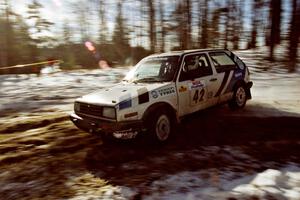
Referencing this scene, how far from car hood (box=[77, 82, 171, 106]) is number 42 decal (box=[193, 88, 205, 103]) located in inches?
32.8

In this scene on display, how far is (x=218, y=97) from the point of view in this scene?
7.60 metres

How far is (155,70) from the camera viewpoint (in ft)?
22.5

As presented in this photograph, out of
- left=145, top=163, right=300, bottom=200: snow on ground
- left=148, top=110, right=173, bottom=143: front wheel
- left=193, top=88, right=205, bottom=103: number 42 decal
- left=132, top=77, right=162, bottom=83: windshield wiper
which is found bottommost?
left=145, top=163, right=300, bottom=200: snow on ground

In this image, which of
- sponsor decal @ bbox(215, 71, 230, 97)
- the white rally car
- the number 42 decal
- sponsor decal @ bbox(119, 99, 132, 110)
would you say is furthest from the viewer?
sponsor decal @ bbox(215, 71, 230, 97)

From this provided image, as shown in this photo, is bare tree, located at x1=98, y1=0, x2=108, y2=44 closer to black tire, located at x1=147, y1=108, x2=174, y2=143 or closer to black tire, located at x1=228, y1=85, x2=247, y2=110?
black tire, located at x1=228, y1=85, x2=247, y2=110

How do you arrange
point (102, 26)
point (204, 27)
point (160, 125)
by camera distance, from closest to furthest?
point (160, 125) → point (204, 27) → point (102, 26)

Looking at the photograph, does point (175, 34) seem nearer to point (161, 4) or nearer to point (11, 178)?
point (161, 4)

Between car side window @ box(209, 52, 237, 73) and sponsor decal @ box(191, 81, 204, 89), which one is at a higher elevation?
car side window @ box(209, 52, 237, 73)

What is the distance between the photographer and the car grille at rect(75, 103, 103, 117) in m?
5.79

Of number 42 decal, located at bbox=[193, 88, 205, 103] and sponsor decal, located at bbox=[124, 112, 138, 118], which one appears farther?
number 42 decal, located at bbox=[193, 88, 205, 103]

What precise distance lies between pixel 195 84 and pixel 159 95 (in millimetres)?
1147

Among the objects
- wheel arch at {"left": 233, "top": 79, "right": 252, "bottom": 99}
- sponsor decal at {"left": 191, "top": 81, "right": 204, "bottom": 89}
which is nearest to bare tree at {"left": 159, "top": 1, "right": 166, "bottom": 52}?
wheel arch at {"left": 233, "top": 79, "right": 252, "bottom": 99}

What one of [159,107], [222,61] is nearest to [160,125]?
[159,107]

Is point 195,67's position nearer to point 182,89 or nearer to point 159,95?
point 182,89
